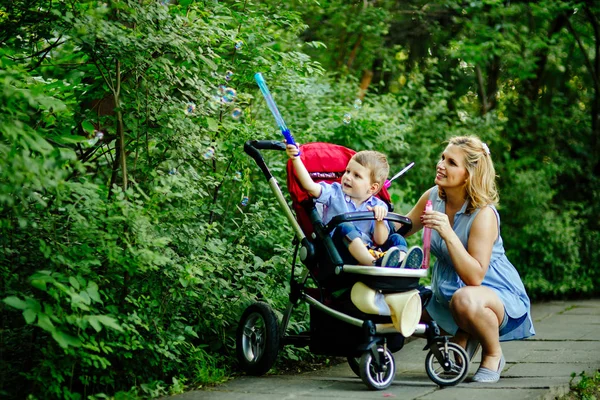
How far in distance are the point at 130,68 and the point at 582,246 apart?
252 inches

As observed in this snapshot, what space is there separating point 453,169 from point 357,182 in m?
0.52

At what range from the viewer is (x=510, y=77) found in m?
11.0

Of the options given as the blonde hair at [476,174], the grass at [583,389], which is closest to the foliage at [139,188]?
the blonde hair at [476,174]

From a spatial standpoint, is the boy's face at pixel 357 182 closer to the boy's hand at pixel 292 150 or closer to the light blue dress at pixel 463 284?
the boy's hand at pixel 292 150

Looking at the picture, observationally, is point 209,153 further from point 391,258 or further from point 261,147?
point 391,258

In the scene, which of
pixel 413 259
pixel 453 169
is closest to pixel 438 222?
pixel 413 259

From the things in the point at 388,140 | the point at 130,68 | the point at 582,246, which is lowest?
the point at 582,246

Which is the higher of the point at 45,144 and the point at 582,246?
the point at 45,144

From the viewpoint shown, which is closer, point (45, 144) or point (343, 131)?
point (45, 144)

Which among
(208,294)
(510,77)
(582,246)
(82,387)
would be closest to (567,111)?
(510,77)

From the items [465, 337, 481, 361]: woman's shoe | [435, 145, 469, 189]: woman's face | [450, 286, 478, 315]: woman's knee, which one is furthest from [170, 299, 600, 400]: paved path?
[435, 145, 469, 189]: woman's face

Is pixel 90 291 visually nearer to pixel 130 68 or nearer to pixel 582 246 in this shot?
pixel 130 68

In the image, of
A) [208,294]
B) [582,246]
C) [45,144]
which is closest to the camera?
[45,144]

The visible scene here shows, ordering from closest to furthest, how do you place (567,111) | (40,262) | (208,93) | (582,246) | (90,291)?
(90,291) < (40,262) < (208,93) < (582,246) < (567,111)
